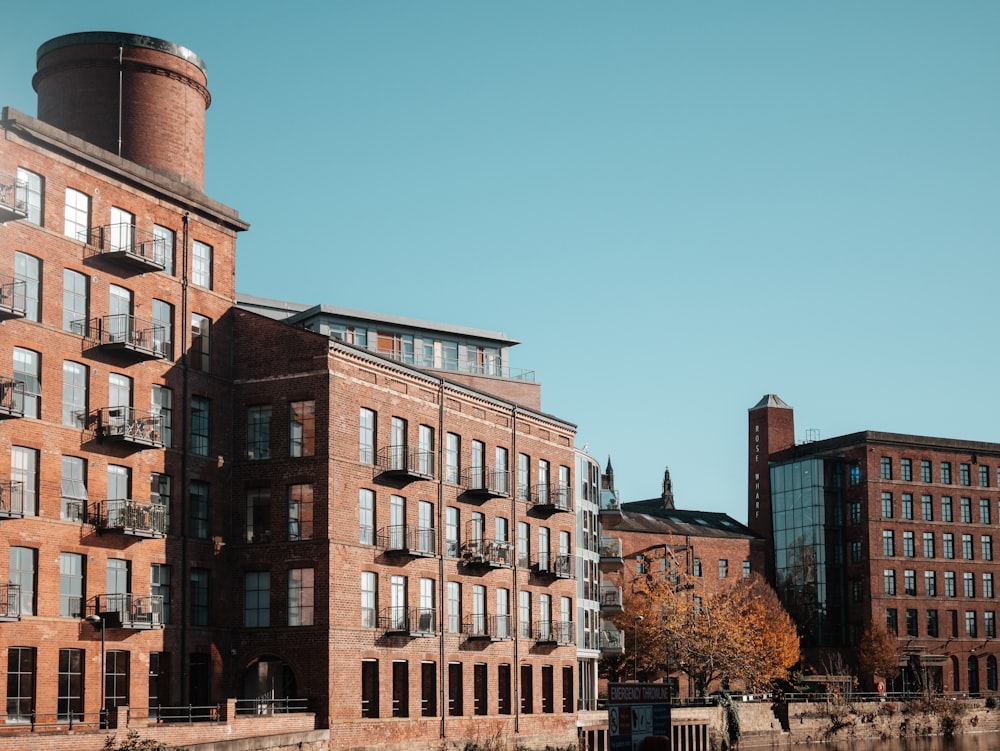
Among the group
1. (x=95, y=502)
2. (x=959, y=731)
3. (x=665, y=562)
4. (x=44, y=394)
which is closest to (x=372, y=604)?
(x=95, y=502)

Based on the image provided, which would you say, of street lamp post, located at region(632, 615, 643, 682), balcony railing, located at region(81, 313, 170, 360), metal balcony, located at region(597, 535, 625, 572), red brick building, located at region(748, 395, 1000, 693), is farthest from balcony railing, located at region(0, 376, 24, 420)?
red brick building, located at region(748, 395, 1000, 693)

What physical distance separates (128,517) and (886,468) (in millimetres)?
73786

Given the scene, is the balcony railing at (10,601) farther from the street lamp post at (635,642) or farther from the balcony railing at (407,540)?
the street lamp post at (635,642)

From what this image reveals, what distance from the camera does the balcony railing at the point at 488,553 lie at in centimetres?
5969

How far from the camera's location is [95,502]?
46.3 meters

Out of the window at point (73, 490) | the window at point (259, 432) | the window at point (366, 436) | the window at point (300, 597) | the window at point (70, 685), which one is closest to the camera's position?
the window at point (70, 685)

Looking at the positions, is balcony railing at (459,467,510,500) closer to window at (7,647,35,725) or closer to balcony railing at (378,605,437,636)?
balcony railing at (378,605,437,636)

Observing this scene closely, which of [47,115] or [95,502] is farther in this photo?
[47,115]

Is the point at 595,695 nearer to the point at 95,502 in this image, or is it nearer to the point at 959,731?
the point at 959,731

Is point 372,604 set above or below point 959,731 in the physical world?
above

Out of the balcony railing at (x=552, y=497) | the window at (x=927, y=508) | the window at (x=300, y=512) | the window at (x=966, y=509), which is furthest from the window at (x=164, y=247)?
the window at (x=966, y=509)

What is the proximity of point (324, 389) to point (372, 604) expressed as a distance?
843 cm

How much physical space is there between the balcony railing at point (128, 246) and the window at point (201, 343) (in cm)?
272

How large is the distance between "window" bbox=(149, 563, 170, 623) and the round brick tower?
1531 centimetres
